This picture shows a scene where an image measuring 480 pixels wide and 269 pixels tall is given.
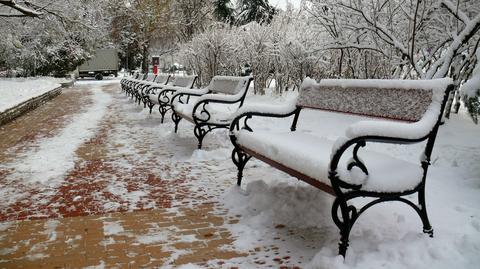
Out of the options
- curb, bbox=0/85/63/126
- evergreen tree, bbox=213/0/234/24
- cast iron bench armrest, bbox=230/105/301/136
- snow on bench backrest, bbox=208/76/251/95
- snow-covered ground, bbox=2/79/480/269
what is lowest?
curb, bbox=0/85/63/126

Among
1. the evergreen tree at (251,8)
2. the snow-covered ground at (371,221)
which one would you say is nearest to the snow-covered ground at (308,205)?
the snow-covered ground at (371,221)

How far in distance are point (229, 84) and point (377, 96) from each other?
3402 millimetres

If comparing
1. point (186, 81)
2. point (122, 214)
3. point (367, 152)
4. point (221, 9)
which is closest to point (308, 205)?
point (367, 152)

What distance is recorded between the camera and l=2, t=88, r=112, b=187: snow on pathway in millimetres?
4775

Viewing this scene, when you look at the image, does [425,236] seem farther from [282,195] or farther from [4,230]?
[4,230]

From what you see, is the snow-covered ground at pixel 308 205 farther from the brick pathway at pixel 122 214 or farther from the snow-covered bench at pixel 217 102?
the snow-covered bench at pixel 217 102

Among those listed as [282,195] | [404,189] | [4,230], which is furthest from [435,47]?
[4,230]

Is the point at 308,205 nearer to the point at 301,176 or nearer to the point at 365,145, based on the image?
the point at 301,176

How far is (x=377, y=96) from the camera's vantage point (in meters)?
3.13

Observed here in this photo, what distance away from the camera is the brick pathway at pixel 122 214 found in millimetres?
2754

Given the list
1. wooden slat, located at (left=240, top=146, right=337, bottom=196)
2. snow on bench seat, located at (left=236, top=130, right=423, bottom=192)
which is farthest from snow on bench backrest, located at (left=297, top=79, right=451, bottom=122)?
wooden slat, located at (left=240, top=146, right=337, bottom=196)

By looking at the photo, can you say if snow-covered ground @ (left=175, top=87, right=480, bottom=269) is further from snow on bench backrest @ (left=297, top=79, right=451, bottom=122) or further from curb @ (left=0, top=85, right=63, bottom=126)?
curb @ (left=0, top=85, right=63, bottom=126)

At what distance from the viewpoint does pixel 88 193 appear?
4145mm

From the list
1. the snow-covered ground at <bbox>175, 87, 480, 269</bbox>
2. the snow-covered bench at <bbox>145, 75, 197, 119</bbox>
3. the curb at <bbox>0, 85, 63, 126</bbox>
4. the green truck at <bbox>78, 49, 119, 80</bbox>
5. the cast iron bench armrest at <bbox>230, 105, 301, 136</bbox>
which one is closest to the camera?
the snow-covered ground at <bbox>175, 87, 480, 269</bbox>
